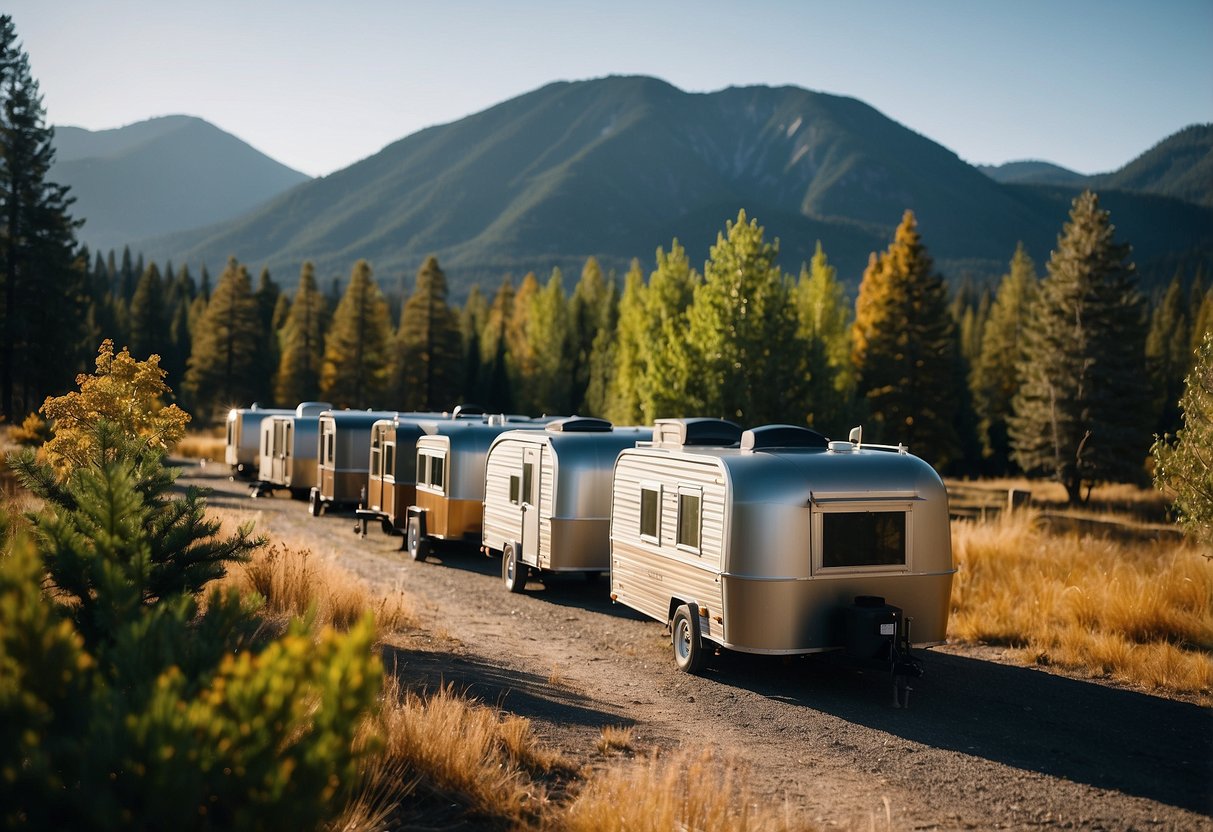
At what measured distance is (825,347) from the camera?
32250 millimetres

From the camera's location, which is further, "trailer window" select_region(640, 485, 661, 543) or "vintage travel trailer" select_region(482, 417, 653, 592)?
"vintage travel trailer" select_region(482, 417, 653, 592)

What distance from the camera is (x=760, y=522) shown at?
9.77 metres

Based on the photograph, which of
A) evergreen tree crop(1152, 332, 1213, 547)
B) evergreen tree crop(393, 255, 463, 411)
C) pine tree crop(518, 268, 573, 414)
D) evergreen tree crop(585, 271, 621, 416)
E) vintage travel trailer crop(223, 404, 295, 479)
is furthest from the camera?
pine tree crop(518, 268, 573, 414)

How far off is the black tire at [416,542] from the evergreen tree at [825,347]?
45.2 ft

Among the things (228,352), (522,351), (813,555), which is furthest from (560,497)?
(522,351)

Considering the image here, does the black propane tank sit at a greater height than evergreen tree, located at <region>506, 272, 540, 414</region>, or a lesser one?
lesser

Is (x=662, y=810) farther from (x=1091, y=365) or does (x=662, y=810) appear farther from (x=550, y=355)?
(x=550, y=355)

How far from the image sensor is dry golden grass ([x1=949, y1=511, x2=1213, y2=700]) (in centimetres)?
1083

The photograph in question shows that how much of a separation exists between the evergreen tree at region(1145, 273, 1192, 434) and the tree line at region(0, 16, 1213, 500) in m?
0.31

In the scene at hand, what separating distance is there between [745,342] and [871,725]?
67.6 feet

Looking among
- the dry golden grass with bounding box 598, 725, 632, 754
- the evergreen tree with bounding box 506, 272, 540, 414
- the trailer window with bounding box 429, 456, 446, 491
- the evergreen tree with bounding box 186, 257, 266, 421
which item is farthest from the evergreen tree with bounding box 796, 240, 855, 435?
the evergreen tree with bounding box 186, 257, 266, 421

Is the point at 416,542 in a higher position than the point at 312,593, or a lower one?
lower

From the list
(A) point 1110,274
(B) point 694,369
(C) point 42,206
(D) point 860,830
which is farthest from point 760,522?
(C) point 42,206

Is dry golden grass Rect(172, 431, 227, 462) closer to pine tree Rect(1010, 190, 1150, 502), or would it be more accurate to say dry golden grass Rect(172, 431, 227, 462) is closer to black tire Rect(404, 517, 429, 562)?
black tire Rect(404, 517, 429, 562)
